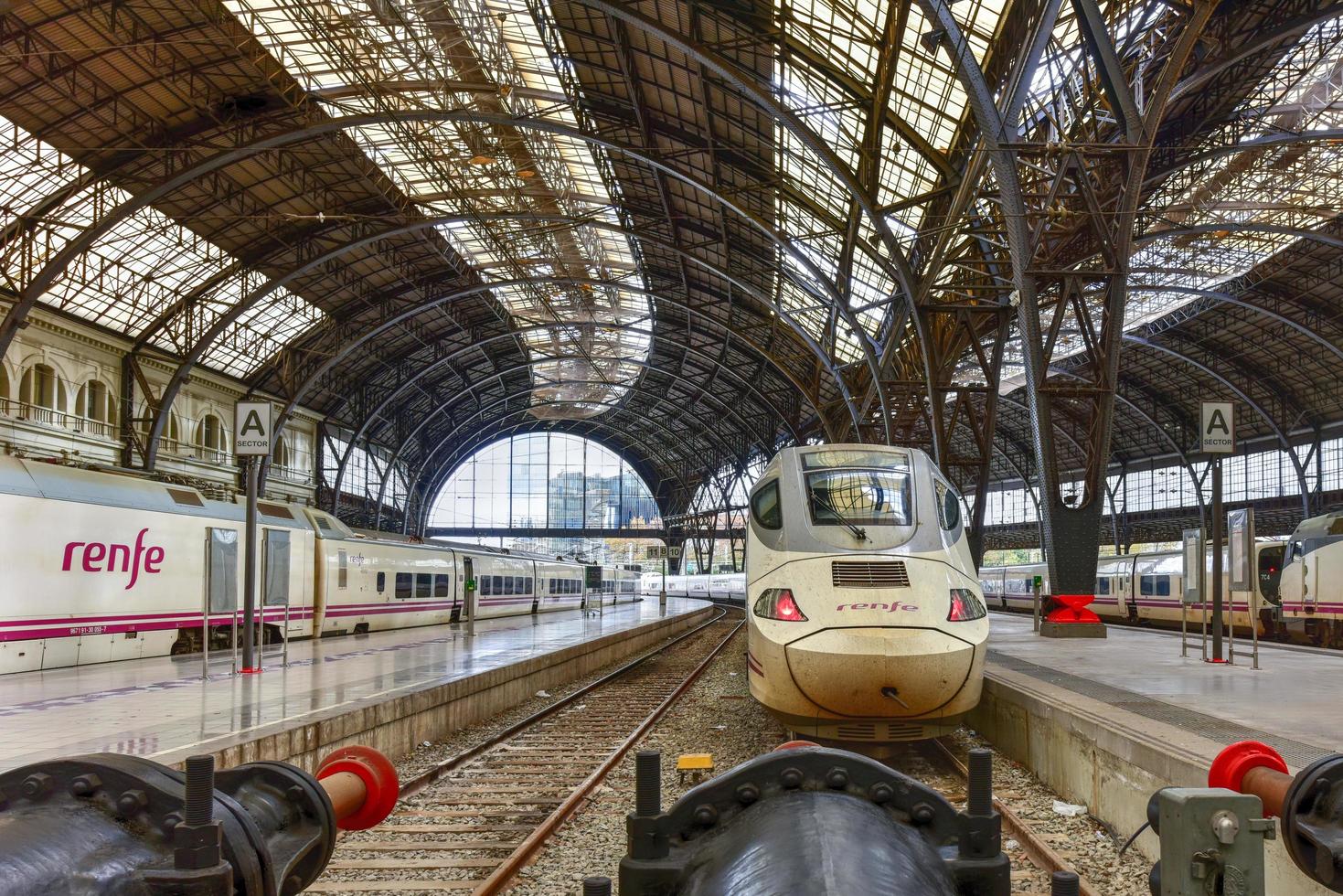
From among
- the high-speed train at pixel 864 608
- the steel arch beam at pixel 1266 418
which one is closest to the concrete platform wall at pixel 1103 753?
the high-speed train at pixel 864 608

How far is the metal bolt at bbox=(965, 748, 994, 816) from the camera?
1.84 m

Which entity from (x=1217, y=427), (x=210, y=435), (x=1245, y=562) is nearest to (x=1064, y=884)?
(x=1245, y=562)

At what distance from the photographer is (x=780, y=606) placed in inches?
349

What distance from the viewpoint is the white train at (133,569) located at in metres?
14.4

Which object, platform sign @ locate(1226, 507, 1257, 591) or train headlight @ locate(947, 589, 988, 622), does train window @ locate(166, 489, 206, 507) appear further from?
platform sign @ locate(1226, 507, 1257, 591)

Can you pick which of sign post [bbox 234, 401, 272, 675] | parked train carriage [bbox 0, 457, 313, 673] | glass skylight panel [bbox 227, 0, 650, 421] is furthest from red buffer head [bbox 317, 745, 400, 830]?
glass skylight panel [bbox 227, 0, 650, 421]

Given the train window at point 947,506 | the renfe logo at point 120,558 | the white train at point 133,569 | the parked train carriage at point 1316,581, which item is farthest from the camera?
the parked train carriage at point 1316,581

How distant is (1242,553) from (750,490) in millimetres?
15859

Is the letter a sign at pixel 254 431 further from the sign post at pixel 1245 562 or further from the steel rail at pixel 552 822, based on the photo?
the sign post at pixel 1245 562

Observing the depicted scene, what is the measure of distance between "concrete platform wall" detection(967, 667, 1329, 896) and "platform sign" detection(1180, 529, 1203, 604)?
16.2ft

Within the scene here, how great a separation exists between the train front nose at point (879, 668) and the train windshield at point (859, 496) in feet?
5.23

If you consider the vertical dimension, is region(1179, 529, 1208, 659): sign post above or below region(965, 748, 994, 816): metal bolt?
below

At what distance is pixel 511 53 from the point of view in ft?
86.7

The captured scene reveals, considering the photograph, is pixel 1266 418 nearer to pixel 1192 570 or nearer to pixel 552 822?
pixel 1192 570
